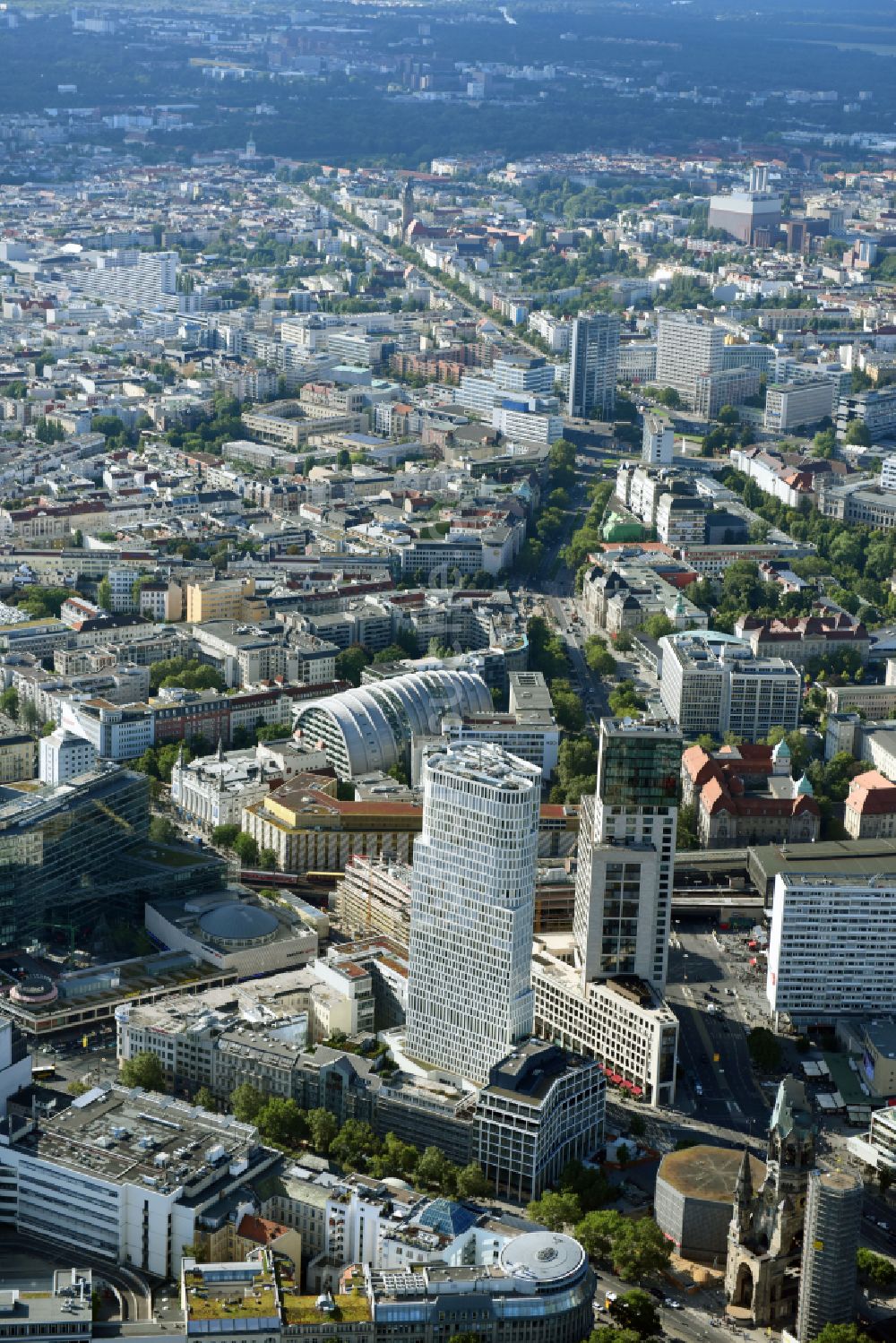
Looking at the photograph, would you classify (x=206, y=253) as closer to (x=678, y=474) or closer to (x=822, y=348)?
(x=822, y=348)

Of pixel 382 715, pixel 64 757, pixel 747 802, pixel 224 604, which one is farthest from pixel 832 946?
pixel 224 604

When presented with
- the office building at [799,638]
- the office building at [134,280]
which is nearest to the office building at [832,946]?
the office building at [799,638]

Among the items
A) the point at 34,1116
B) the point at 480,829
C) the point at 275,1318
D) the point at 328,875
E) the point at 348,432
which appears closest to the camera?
the point at 275,1318

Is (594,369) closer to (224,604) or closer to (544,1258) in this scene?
(224,604)

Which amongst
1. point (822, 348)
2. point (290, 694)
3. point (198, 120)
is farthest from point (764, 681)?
point (198, 120)

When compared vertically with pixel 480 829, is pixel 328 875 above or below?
below

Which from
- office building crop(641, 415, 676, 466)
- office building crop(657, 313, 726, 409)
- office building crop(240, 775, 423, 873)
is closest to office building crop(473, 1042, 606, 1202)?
office building crop(240, 775, 423, 873)
